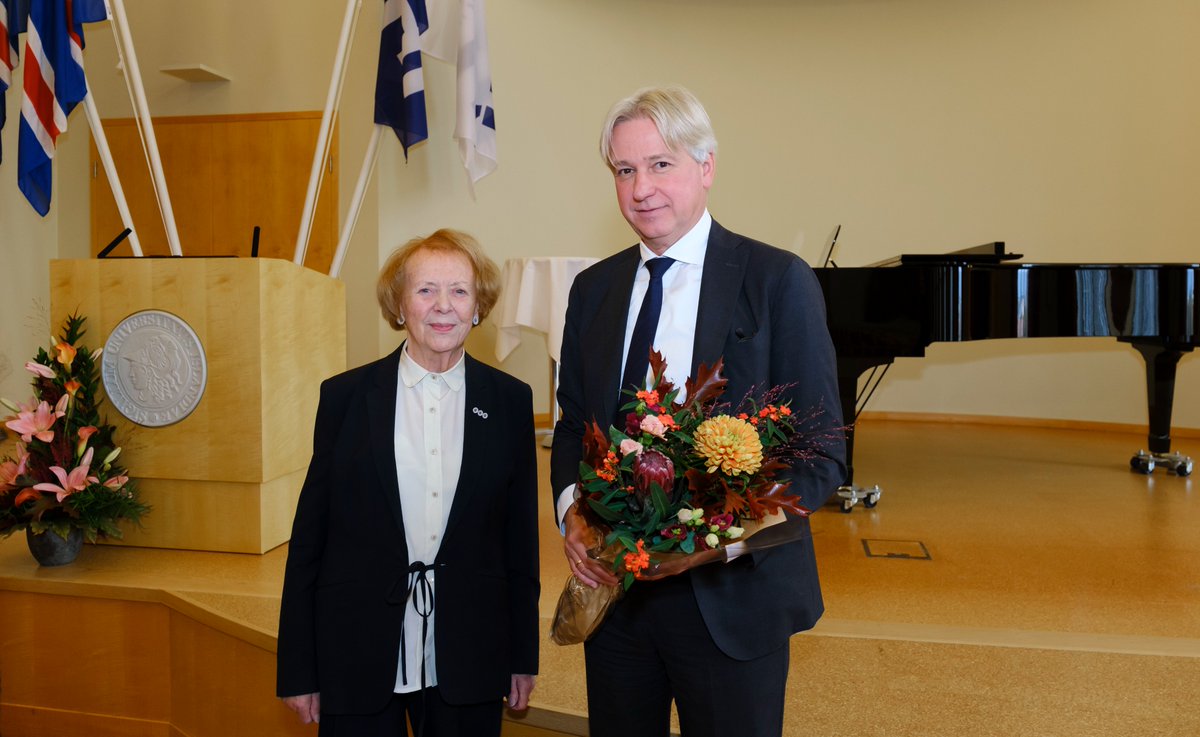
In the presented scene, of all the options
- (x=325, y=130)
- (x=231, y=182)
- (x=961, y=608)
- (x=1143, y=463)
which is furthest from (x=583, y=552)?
(x=231, y=182)

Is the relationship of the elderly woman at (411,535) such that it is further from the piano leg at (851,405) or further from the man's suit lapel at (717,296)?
the piano leg at (851,405)

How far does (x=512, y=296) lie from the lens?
6.26 m

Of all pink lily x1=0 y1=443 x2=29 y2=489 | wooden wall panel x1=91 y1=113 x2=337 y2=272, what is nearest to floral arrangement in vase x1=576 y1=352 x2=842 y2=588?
pink lily x1=0 y1=443 x2=29 y2=489

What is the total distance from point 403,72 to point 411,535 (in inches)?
150

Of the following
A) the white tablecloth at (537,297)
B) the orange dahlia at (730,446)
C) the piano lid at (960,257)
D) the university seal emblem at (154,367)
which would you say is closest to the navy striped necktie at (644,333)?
the orange dahlia at (730,446)

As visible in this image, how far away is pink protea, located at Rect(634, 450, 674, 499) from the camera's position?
1.29 meters

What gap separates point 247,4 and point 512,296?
3377 mm

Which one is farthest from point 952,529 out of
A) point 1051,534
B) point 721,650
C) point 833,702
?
point 721,650

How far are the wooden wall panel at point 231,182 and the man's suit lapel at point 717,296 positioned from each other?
6.18 metres

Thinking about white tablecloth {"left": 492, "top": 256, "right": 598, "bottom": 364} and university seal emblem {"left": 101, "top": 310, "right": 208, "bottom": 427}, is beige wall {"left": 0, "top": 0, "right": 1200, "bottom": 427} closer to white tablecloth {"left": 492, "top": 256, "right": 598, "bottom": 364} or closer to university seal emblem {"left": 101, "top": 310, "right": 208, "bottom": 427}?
white tablecloth {"left": 492, "top": 256, "right": 598, "bottom": 364}

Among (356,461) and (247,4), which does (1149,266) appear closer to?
(356,461)

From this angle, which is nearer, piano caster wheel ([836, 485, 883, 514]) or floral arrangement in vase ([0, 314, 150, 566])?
floral arrangement in vase ([0, 314, 150, 566])

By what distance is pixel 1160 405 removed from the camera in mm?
5574

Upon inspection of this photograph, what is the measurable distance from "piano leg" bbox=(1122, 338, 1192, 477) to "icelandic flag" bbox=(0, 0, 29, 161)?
589 cm
